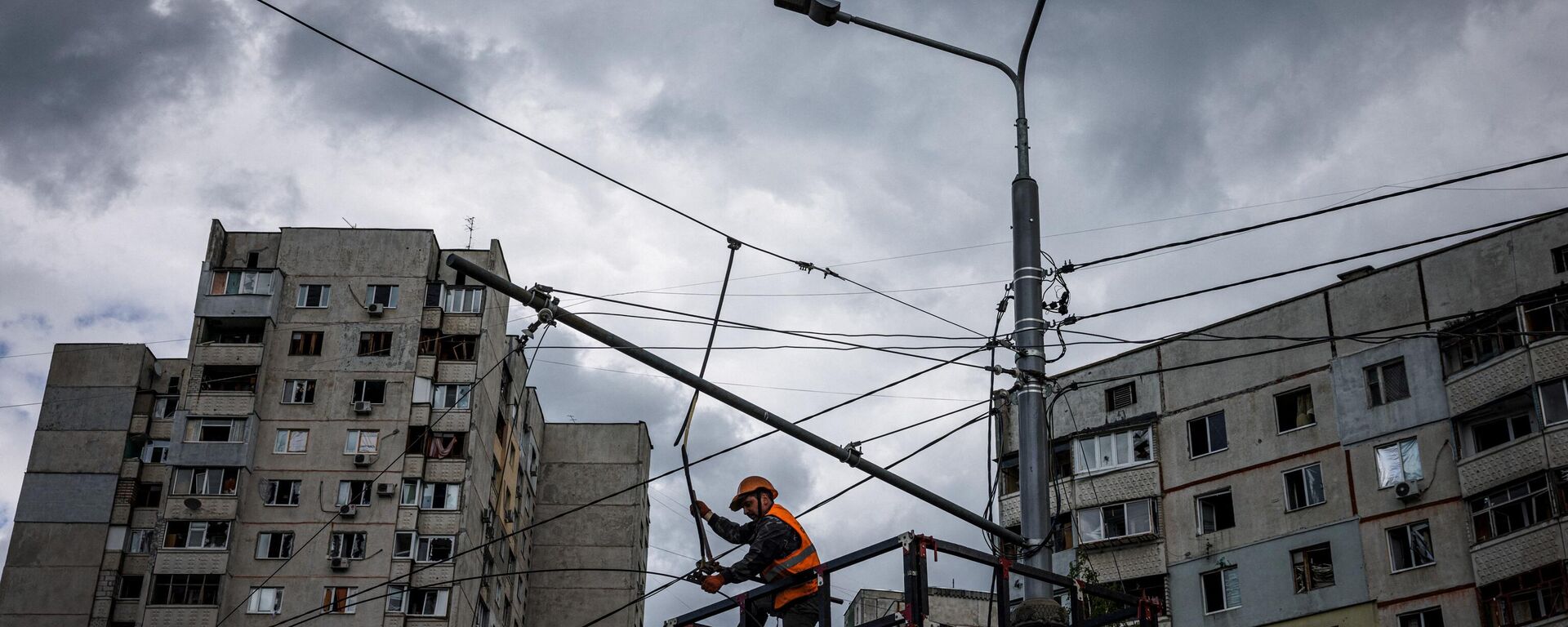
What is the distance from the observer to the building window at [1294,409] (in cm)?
5375

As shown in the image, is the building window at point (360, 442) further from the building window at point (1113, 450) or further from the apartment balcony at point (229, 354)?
the building window at point (1113, 450)

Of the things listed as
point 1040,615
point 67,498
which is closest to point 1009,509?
point 67,498

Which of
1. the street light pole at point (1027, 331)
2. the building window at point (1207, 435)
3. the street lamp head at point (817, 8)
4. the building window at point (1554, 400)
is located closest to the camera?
the street light pole at point (1027, 331)

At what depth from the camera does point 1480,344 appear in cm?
4906

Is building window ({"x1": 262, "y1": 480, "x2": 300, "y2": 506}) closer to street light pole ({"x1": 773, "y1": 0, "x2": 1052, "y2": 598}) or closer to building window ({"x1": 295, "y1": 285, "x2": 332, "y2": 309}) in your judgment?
building window ({"x1": 295, "y1": 285, "x2": 332, "y2": 309})

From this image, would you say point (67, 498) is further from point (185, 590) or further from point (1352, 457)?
point (1352, 457)

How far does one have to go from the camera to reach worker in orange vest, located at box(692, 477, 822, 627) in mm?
13805

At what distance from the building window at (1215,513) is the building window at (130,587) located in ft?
158

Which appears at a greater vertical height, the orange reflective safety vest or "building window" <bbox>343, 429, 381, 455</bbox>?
"building window" <bbox>343, 429, 381, 455</bbox>

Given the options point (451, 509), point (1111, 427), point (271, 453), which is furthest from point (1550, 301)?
point (271, 453)

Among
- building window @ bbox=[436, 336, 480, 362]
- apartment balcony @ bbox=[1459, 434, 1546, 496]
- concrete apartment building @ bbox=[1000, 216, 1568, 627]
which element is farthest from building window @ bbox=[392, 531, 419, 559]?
apartment balcony @ bbox=[1459, 434, 1546, 496]

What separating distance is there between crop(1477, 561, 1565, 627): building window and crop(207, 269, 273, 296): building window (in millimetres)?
54447

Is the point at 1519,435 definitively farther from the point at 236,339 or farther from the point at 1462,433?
the point at 236,339

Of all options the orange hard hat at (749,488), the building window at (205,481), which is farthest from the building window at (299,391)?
the orange hard hat at (749,488)
